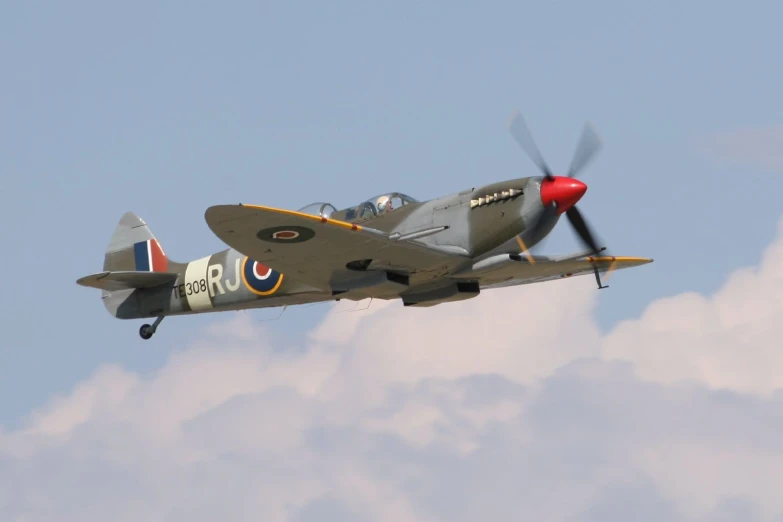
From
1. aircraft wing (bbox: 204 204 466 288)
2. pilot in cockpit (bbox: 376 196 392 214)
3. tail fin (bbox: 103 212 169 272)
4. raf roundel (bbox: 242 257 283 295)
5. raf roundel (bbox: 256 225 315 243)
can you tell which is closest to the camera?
aircraft wing (bbox: 204 204 466 288)

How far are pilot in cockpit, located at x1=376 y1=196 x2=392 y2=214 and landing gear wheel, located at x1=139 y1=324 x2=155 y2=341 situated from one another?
5.72 metres

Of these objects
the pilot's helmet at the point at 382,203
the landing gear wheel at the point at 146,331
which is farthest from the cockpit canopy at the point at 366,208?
the landing gear wheel at the point at 146,331

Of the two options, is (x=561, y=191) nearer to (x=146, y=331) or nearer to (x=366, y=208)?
(x=366, y=208)

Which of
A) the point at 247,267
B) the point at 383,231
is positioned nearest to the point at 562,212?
the point at 383,231

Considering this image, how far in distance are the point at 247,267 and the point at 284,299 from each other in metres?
0.87

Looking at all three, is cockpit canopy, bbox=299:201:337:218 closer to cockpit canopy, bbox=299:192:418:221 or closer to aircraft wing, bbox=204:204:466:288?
cockpit canopy, bbox=299:192:418:221

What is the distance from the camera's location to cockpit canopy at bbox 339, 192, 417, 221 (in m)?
20.4

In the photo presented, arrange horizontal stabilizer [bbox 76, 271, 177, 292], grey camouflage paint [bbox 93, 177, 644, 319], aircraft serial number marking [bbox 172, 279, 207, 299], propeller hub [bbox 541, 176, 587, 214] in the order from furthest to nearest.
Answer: aircraft serial number marking [bbox 172, 279, 207, 299], horizontal stabilizer [bbox 76, 271, 177, 292], grey camouflage paint [bbox 93, 177, 644, 319], propeller hub [bbox 541, 176, 587, 214]

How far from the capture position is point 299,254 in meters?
19.5

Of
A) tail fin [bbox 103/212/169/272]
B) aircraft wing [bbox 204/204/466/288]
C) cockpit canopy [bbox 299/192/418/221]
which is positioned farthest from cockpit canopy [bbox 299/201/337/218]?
tail fin [bbox 103/212/169/272]

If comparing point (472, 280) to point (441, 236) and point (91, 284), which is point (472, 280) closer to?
point (441, 236)

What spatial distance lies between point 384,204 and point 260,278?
2910 mm

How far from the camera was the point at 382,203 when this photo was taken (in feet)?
67.1

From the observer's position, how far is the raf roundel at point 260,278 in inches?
861
